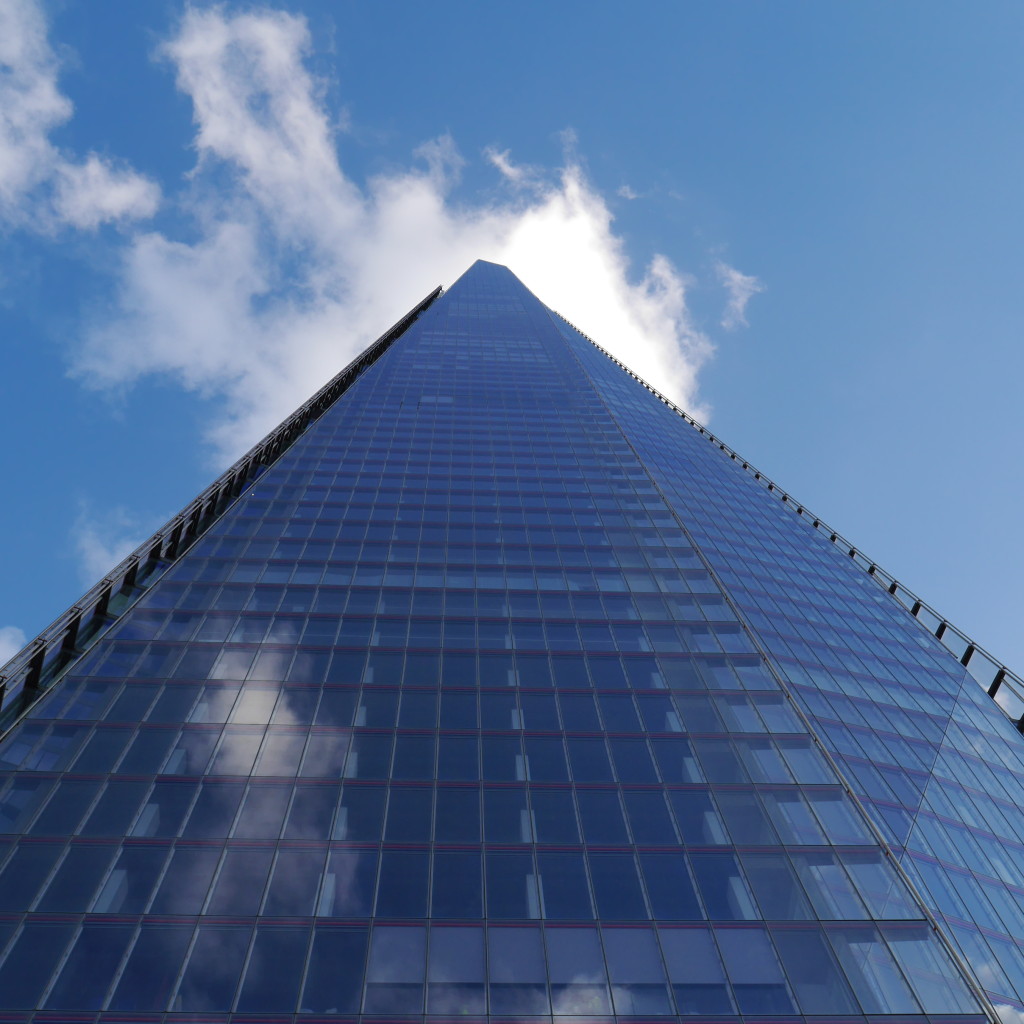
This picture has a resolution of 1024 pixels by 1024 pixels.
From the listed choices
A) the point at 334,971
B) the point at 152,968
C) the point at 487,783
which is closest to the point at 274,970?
the point at 334,971

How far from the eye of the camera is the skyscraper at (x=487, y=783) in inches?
843

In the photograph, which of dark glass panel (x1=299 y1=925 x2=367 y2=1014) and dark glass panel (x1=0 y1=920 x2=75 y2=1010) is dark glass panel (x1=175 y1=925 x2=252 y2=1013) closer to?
dark glass panel (x1=299 y1=925 x2=367 y2=1014)

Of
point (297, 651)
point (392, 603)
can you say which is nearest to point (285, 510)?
point (392, 603)

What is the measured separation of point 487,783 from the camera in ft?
92.6

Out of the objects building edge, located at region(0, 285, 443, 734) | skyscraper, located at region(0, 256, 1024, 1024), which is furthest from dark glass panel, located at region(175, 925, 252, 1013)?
building edge, located at region(0, 285, 443, 734)

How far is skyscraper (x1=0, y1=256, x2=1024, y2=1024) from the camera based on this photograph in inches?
843

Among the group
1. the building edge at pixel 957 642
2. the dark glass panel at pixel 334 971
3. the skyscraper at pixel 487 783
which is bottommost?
the dark glass panel at pixel 334 971

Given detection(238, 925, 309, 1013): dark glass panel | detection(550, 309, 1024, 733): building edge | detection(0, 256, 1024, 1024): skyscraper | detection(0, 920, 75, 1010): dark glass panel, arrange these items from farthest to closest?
detection(550, 309, 1024, 733): building edge, detection(0, 256, 1024, 1024): skyscraper, detection(238, 925, 309, 1013): dark glass panel, detection(0, 920, 75, 1010): dark glass panel

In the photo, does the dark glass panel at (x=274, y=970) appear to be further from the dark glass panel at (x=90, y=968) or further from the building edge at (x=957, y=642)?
the building edge at (x=957, y=642)

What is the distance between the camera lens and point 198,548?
43812 millimetres

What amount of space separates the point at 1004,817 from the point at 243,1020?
35.9 metres

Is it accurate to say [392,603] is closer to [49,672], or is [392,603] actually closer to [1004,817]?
[49,672]

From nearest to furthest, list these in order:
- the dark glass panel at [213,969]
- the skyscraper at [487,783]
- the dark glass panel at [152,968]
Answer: the dark glass panel at [152,968] < the dark glass panel at [213,969] < the skyscraper at [487,783]

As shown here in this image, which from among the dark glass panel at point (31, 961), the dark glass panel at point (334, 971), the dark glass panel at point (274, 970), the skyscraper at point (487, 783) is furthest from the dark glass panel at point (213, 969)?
the dark glass panel at point (31, 961)
